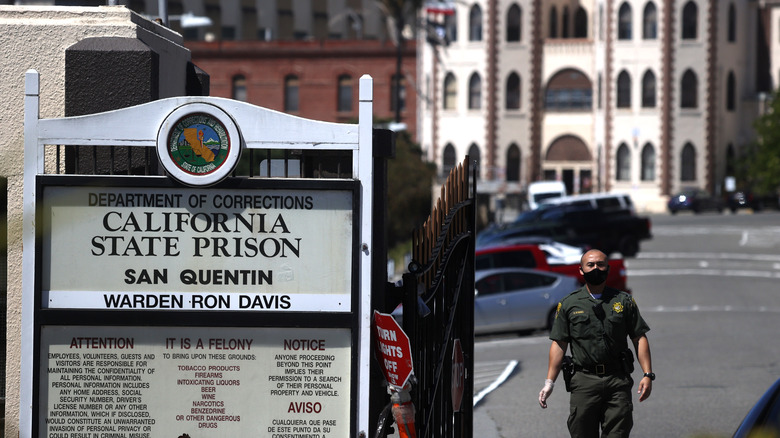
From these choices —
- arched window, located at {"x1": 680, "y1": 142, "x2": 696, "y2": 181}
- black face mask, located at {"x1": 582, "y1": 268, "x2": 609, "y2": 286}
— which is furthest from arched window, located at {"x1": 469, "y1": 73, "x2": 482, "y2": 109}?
black face mask, located at {"x1": 582, "y1": 268, "x2": 609, "y2": 286}

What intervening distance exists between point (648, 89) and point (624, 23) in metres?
4.30

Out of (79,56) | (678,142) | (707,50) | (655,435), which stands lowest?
(655,435)

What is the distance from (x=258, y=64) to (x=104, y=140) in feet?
256

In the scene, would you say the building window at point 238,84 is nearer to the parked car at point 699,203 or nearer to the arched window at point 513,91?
the arched window at point 513,91

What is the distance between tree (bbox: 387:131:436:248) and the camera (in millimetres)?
37375

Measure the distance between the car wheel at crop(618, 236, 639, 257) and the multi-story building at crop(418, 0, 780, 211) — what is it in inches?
1272

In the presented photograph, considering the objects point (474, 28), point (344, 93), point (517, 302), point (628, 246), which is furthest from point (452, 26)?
point (517, 302)

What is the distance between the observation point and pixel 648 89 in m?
71.6

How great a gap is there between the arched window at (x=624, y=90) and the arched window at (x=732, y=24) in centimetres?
708

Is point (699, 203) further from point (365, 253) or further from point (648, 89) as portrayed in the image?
point (365, 253)

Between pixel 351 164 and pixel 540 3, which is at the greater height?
pixel 540 3

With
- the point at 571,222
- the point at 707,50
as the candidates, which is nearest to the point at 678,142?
the point at 707,50

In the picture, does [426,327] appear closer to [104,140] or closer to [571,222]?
[104,140]

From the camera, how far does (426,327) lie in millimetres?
6102
